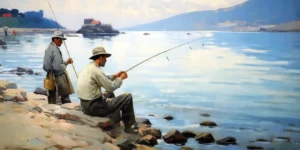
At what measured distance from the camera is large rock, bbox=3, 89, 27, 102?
3.44 metres

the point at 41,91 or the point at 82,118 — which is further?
the point at 41,91

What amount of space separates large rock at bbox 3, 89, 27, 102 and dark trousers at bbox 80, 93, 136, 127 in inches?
31.8

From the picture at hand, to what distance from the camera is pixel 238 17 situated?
3.36 meters

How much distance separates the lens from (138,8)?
3510mm

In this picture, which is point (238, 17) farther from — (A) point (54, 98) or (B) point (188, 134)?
(A) point (54, 98)

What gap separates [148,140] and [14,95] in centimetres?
146

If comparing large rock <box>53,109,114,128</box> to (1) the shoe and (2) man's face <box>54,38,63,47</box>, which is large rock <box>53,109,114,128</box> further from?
(2) man's face <box>54,38,63,47</box>

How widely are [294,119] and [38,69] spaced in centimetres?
250

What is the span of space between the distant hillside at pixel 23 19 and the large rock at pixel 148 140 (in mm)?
1492

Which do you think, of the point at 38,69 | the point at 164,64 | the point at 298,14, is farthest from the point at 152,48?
the point at 298,14

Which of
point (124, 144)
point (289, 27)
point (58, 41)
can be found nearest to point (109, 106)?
point (124, 144)

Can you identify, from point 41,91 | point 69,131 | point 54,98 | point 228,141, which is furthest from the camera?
point 41,91

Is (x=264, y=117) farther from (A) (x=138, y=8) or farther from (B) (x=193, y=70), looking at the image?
(A) (x=138, y=8)

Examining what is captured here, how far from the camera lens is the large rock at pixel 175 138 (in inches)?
128
